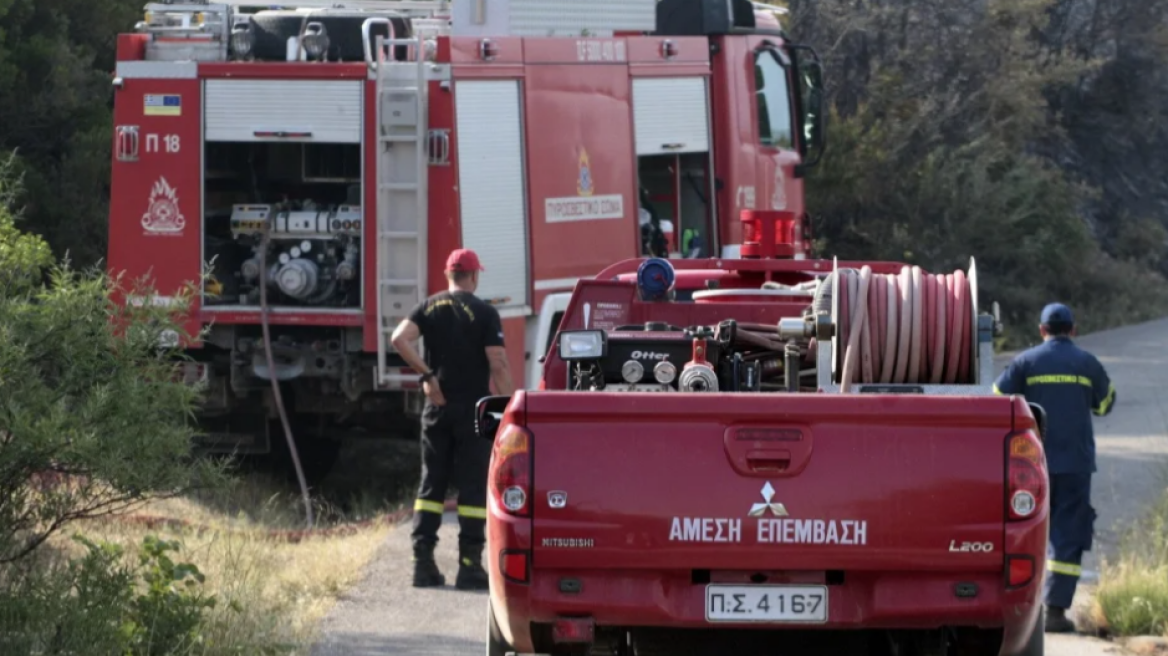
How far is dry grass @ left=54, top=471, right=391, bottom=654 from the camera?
7133mm

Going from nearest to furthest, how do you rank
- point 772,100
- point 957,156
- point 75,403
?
1. point 75,403
2. point 772,100
3. point 957,156

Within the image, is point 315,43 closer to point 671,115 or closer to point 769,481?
point 671,115

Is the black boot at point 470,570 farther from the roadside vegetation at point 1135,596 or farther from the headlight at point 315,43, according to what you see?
the headlight at point 315,43

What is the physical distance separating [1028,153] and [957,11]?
5573 mm

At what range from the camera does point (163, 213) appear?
449 inches

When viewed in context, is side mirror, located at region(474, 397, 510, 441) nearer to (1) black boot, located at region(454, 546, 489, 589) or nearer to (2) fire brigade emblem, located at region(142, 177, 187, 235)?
(1) black boot, located at region(454, 546, 489, 589)

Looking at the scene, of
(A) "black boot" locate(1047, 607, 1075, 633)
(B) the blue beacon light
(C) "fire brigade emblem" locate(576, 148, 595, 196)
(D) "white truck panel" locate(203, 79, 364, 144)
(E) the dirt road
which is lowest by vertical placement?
(A) "black boot" locate(1047, 607, 1075, 633)

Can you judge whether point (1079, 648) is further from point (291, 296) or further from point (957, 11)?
point (957, 11)

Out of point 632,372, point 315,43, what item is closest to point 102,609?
point 632,372

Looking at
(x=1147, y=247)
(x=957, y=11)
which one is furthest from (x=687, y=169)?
(x=1147, y=247)

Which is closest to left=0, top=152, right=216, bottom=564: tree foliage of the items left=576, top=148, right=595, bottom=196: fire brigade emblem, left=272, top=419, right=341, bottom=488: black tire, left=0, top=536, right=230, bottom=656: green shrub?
left=0, top=536, right=230, bottom=656: green shrub

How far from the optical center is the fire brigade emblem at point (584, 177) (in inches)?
477

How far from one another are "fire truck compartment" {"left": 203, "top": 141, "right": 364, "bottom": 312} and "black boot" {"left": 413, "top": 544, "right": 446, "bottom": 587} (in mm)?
2836

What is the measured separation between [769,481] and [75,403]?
248cm
